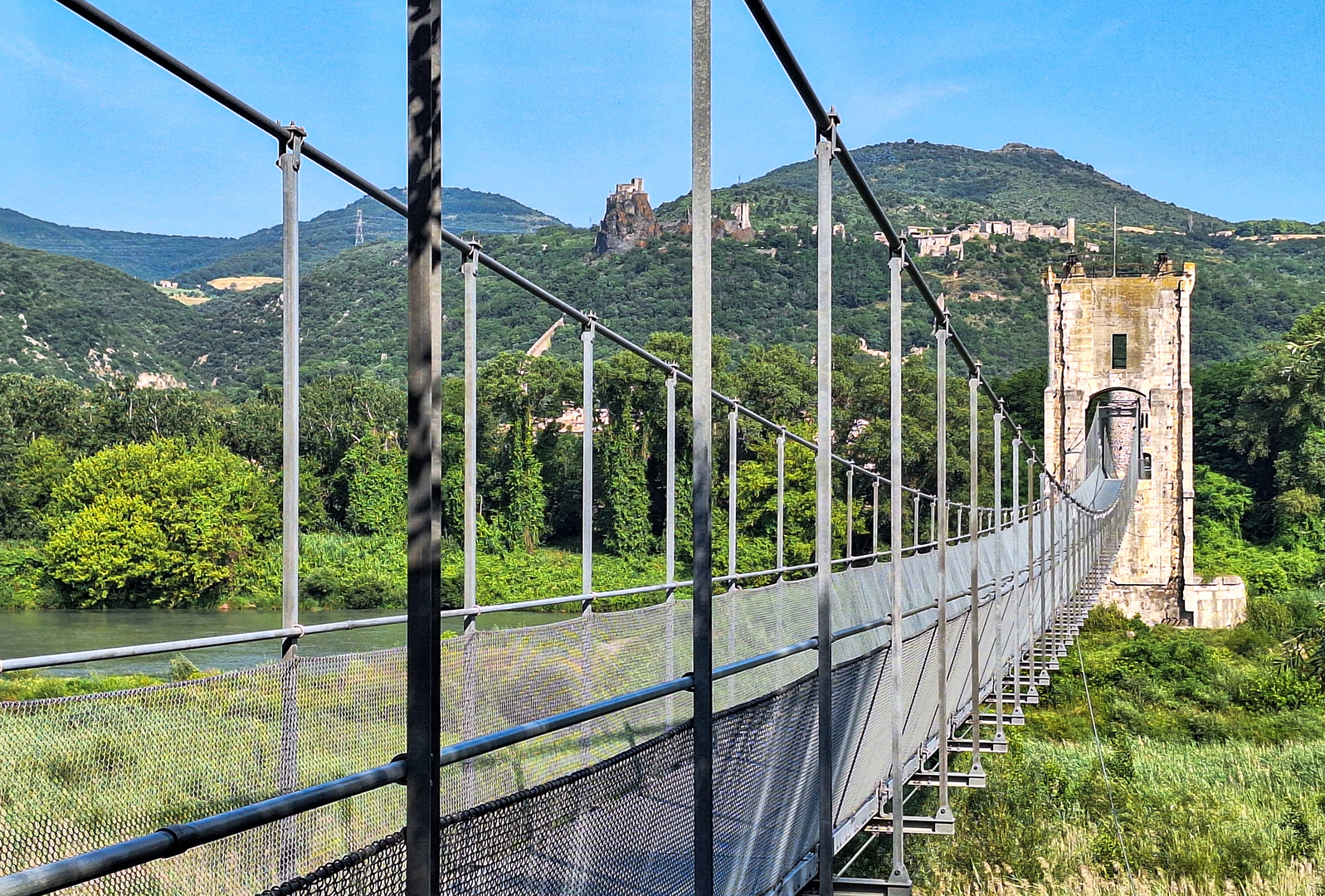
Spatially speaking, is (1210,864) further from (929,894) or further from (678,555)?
(678,555)

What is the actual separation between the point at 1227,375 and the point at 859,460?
17112 millimetres

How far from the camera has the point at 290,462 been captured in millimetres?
3523

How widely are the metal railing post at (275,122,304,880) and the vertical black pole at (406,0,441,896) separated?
196 centimetres

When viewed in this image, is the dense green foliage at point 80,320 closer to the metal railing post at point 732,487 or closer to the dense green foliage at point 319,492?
the dense green foliage at point 319,492

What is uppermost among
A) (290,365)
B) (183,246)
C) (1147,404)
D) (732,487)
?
(183,246)

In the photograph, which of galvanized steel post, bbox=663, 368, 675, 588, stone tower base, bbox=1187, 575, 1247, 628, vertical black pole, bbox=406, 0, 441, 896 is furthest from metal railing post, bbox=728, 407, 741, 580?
stone tower base, bbox=1187, 575, 1247, 628

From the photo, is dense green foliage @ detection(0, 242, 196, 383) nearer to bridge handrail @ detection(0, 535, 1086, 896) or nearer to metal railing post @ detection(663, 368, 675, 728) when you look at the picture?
metal railing post @ detection(663, 368, 675, 728)

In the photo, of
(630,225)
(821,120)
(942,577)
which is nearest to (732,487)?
(942,577)

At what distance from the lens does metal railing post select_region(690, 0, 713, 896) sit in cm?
227

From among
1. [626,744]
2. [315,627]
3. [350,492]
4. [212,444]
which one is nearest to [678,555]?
[350,492]

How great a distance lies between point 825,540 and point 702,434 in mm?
897

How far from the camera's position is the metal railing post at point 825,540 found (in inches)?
122

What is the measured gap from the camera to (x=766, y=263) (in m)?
40.8

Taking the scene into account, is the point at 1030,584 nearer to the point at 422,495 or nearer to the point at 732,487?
the point at 732,487
